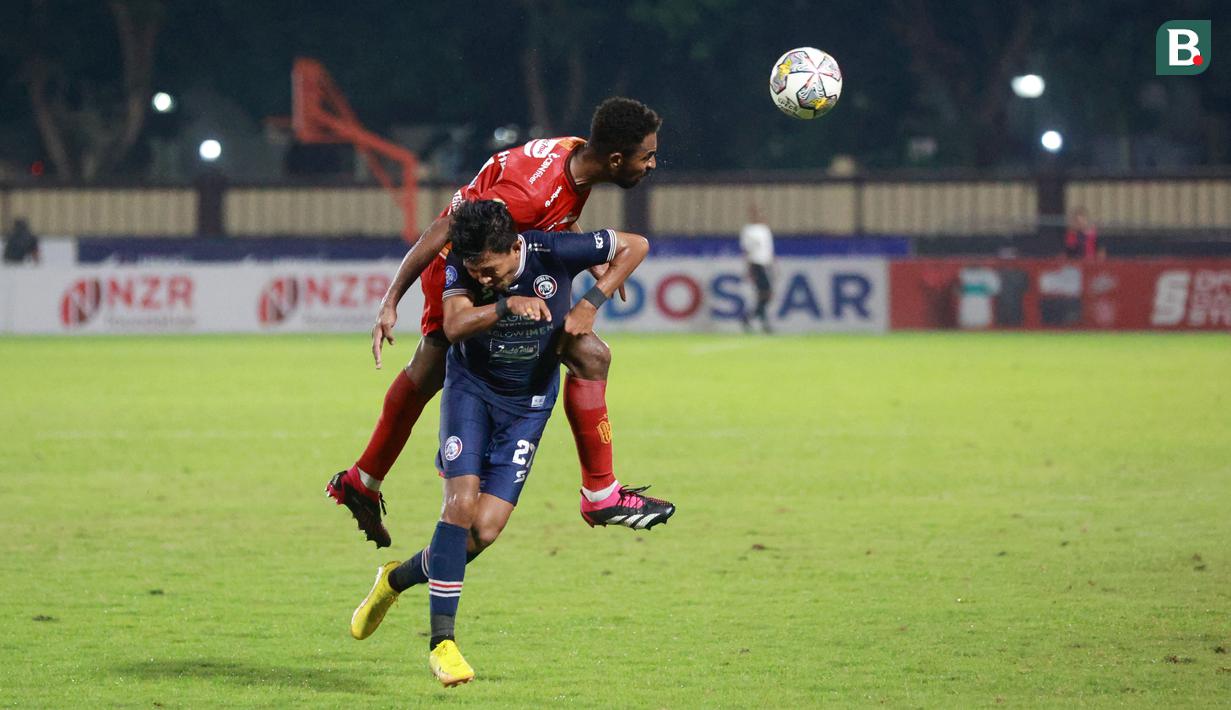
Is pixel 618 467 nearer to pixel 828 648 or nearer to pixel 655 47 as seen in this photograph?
pixel 828 648

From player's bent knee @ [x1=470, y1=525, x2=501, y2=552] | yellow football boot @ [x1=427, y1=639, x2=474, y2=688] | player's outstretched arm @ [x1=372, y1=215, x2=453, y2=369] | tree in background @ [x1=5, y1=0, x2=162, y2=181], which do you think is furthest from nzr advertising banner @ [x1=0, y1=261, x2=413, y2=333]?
yellow football boot @ [x1=427, y1=639, x2=474, y2=688]

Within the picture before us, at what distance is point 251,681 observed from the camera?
6.84 metres

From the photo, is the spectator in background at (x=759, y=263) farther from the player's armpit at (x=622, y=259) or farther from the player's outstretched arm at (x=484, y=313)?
the player's outstretched arm at (x=484, y=313)

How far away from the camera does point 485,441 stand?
7.01m

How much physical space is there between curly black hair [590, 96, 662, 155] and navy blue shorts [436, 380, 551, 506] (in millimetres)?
1140

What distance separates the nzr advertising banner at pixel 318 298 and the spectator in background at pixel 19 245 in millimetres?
5343

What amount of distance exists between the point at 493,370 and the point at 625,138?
1.11m

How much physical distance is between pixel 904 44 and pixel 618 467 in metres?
36.2

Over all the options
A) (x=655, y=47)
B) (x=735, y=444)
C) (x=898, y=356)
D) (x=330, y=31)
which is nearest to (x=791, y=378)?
(x=898, y=356)

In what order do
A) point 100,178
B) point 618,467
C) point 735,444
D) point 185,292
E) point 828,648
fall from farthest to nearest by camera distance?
1. point 100,178
2. point 185,292
3. point 735,444
4. point 618,467
5. point 828,648

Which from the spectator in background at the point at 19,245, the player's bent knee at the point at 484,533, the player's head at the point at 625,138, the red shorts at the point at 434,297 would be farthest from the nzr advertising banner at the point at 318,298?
the player's bent knee at the point at 484,533

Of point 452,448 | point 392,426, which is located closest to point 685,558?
point 392,426

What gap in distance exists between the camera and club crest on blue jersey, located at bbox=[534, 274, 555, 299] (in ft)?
22.9

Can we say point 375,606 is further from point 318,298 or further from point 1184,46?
point 1184,46
